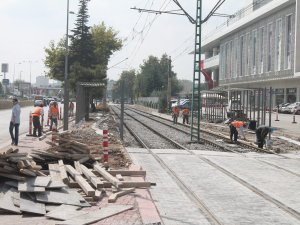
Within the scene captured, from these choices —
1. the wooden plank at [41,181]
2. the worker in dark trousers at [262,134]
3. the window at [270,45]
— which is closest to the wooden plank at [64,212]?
the wooden plank at [41,181]

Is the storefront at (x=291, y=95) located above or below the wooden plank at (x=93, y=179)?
above

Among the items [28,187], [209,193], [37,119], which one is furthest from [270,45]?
[28,187]

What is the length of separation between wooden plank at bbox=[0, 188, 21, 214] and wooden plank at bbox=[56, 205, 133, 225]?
1.02 m

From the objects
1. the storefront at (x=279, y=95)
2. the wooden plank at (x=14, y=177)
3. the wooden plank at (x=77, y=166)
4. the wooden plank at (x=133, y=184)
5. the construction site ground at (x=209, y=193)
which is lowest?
the construction site ground at (x=209, y=193)

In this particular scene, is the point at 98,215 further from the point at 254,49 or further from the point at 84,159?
the point at 254,49

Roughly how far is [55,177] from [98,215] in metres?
2.73

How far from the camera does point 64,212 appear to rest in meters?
7.78

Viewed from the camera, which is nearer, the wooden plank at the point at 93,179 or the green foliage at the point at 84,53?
the wooden plank at the point at 93,179

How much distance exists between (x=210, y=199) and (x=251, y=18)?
7698cm

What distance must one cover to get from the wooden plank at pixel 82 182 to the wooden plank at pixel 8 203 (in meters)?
1.24

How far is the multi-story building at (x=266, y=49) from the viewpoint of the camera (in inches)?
2758

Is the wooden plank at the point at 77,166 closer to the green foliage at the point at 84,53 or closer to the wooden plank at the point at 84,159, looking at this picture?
the wooden plank at the point at 84,159

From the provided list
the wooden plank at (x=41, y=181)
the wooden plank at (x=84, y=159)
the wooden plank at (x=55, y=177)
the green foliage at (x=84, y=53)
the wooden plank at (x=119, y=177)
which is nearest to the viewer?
the wooden plank at (x=41, y=181)

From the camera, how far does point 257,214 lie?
8781 millimetres
